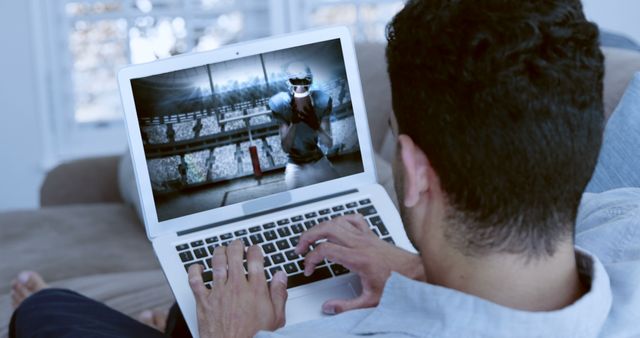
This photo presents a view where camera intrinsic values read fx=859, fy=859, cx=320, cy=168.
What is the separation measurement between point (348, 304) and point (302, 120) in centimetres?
28

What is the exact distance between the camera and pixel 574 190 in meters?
0.81

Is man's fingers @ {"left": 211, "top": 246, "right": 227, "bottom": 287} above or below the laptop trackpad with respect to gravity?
above

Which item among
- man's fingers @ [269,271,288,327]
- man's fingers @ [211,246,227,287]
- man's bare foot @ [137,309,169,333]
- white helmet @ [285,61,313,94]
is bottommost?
man's bare foot @ [137,309,169,333]

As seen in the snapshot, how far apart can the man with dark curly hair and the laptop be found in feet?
1.02

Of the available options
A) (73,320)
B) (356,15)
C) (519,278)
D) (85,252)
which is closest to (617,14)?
(356,15)

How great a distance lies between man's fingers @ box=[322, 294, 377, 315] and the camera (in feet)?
3.51

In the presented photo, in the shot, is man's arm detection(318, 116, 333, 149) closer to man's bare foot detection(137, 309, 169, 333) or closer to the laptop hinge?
the laptop hinge

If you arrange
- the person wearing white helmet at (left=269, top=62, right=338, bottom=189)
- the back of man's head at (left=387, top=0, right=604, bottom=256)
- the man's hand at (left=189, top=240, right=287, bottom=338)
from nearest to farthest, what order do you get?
the back of man's head at (left=387, top=0, right=604, bottom=256) → the man's hand at (left=189, top=240, right=287, bottom=338) → the person wearing white helmet at (left=269, top=62, right=338, bottom=189)

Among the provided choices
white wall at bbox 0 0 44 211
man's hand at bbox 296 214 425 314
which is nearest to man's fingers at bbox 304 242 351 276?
man's hand at bbox 296 214 425 314

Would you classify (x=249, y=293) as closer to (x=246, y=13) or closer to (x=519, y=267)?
(x=519, y=267)

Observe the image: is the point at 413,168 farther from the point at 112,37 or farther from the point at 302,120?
the point at 112,37

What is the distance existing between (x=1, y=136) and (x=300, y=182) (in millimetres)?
2077

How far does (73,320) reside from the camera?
1317 mm

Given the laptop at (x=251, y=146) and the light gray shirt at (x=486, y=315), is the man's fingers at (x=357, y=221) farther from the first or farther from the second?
the light gray shirt at (x=486, y=315)
